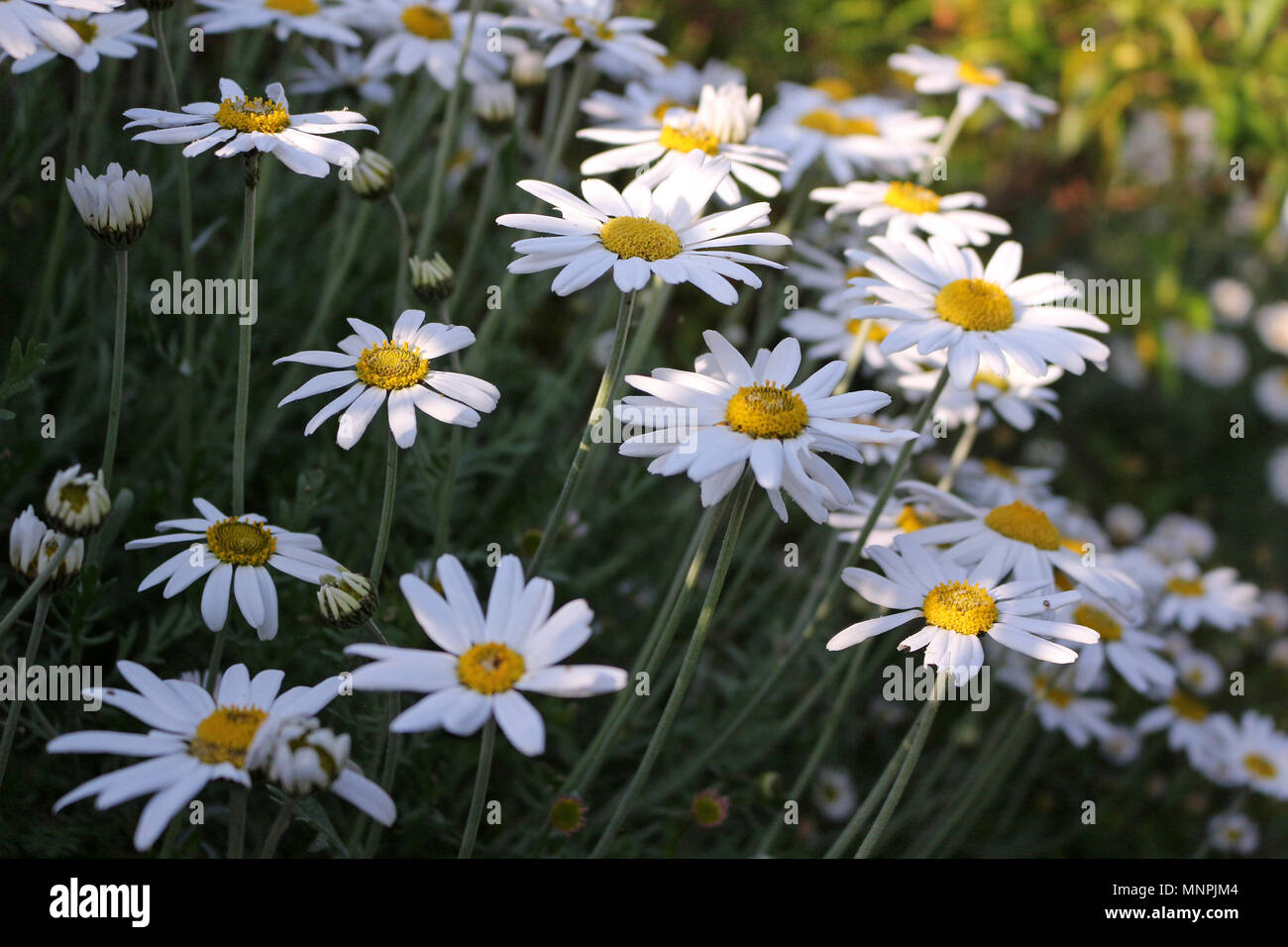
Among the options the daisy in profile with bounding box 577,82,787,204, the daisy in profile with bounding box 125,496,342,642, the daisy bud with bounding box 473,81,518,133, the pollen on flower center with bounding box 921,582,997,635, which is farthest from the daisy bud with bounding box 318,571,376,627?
the daisy bud with bounding box 473,81,518,133

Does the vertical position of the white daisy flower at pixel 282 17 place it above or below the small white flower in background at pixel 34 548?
above

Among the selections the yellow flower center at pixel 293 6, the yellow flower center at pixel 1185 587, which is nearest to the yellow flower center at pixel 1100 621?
the yellow flower center at pixel 1185 587

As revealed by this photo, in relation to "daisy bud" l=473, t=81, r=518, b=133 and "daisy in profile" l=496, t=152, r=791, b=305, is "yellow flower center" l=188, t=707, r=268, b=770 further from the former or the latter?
"daisy bud" l=473, t=81, r=518, b=133

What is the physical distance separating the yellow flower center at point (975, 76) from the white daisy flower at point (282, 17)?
1.51 metres

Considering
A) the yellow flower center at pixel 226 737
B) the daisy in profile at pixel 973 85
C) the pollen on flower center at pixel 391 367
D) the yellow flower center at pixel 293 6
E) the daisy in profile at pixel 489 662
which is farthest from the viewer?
the daisy in profile at pixel 973 85

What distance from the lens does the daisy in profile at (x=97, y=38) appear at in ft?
6.67

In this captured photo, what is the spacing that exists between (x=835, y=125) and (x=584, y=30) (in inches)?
28.1

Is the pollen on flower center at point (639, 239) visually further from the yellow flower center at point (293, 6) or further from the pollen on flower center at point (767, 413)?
the yellow flower center at point (293, 6)

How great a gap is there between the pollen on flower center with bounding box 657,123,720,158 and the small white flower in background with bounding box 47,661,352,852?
1294mm

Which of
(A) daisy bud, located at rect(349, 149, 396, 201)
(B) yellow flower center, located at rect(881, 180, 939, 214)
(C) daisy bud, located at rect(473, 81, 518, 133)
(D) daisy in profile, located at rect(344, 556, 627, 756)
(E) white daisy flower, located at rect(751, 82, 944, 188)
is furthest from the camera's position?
(E) white daisy flower, located at rect(751, 82, 944, 188)

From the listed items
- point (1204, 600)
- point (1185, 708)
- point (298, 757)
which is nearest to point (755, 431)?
point (298, 757)

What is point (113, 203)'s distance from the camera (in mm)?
1666

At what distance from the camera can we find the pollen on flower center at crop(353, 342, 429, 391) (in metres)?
1.61
